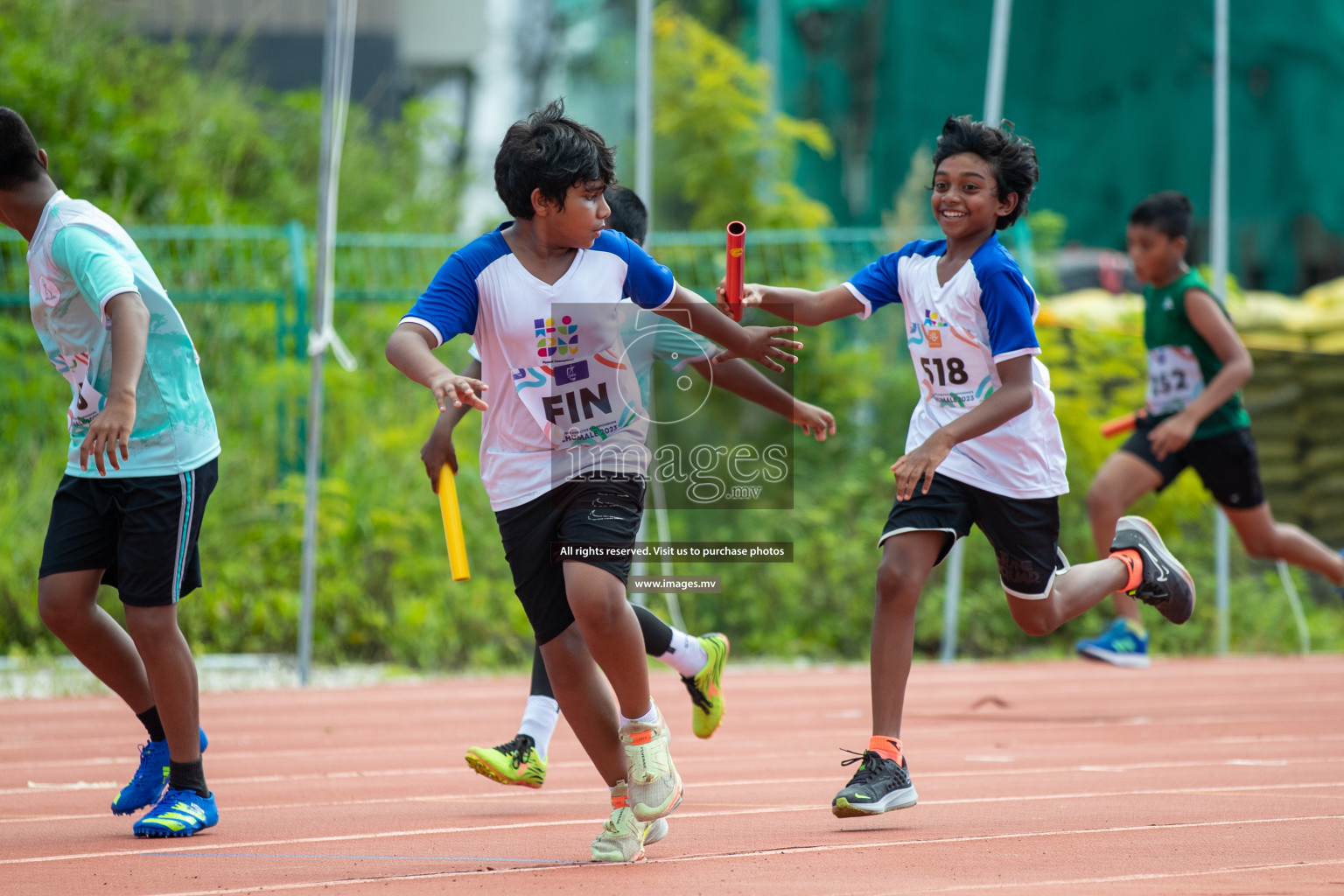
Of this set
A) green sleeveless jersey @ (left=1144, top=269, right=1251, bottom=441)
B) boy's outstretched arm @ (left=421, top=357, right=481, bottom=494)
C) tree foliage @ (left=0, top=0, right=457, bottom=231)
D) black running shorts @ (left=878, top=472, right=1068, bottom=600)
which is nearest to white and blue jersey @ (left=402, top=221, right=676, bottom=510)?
boy's outstretched arm @ (left=421, top=357, right=481, bottom=494)

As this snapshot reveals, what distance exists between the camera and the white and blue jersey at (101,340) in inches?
161

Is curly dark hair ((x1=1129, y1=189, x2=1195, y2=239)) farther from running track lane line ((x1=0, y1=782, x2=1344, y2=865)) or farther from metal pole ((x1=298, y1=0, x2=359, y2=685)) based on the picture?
metal pole ((x1=298, y1=0, x2=359, y2=685))

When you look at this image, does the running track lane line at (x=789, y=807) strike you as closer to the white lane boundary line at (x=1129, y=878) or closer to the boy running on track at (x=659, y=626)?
the boy running on track at (x=659, y=626)

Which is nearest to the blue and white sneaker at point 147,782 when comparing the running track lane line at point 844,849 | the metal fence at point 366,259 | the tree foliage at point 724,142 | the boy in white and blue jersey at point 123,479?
the boy in white and blue jersey at point 123,479

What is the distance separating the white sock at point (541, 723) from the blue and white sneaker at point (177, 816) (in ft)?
3.31

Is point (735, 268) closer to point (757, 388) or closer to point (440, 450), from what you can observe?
point (757, 388)

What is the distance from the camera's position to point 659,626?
499 centimetres

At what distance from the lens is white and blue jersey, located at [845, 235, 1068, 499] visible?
425cm

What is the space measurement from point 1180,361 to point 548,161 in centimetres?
479

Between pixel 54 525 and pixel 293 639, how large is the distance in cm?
491

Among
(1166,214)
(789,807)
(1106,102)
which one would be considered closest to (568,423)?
(789,807)

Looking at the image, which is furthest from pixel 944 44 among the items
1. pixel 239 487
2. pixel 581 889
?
pixel 581 889

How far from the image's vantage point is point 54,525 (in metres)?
4.21

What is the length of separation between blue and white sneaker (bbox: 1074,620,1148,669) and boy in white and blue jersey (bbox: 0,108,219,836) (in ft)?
15.0
